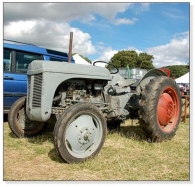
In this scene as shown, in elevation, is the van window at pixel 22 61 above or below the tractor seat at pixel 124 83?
above

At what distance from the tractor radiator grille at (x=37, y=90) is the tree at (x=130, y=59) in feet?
102

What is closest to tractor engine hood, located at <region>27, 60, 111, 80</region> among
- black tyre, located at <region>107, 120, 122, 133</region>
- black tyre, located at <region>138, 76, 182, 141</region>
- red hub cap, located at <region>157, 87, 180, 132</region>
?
black tyre, located at <region>138, 76, 182, 141</region>

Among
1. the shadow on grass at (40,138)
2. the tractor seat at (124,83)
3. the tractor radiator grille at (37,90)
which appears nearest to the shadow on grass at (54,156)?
the shadow on grass at (40,138)

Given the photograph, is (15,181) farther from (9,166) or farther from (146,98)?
(146,98)

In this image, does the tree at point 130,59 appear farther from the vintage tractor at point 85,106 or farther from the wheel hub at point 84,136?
the wheel hub at point 84,136

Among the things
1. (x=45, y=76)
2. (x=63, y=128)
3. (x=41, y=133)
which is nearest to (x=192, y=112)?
(x=63, y=128)

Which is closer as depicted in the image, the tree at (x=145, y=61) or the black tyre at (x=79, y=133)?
the black tyre at (x=79, y=133)

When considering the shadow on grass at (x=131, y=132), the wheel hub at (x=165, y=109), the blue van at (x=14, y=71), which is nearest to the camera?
the wheel hub at (x=165, y=109)

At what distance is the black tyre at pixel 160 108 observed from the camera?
165 inches

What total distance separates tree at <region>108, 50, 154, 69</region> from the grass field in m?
30.5

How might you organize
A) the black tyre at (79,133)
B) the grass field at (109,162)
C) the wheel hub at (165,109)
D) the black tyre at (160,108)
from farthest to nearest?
the wheel hub at (165,109) → the black tyre at (160,108) → the black tyre at (79,133) → the grass field at (109,162)

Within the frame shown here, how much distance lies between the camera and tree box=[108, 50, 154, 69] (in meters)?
35.6

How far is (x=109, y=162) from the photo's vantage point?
3490mm

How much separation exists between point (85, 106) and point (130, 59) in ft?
109
